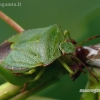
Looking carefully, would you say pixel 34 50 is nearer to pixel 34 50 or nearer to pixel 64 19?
pixel 34 50

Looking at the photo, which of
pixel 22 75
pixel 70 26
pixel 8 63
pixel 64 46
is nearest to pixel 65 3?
pixel 70 26

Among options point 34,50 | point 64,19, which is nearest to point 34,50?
point 34,50

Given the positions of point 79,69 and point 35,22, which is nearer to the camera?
point 79,69

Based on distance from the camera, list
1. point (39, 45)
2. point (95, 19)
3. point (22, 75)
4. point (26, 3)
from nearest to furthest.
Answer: point (22, 75)
point (39, 45)
point (95, 19)
point (26, 3)

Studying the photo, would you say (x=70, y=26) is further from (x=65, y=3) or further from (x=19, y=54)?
(x=19, y=54)

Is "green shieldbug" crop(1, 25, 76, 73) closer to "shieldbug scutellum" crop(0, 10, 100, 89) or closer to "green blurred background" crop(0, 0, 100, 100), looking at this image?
"shieldbug scutellum" crop(0, 10, 100, 89)

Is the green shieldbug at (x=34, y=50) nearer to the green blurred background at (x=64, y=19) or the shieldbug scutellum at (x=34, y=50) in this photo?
the shieldbug scutellum at (x=34, y=50)

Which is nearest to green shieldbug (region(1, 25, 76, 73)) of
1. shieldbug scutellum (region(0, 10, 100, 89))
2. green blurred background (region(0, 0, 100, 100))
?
shieldbug scutellum (region(0, 10, 100, 89))

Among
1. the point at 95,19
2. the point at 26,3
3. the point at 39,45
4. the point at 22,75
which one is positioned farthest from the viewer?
the point at 26,3
